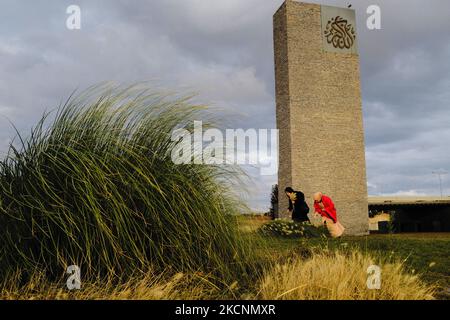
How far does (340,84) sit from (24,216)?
1387 centimetres

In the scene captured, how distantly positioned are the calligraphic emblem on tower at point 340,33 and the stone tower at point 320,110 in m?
0.03

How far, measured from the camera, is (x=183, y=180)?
11.9 feet

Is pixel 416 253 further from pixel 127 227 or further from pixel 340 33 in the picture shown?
pixel 340 33

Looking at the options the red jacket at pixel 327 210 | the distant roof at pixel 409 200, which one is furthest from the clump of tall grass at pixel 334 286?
the distant roof at pixel 409 200

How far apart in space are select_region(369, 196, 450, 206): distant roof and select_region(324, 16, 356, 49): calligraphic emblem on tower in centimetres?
754

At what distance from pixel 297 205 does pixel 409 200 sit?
33.2ft

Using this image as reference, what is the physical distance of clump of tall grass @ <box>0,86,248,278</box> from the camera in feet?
11.0

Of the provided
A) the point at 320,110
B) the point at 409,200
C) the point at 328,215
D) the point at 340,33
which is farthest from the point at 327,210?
the point at 409,200

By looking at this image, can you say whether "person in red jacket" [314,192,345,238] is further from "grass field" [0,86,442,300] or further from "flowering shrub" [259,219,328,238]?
"grass field" [0,86,442,300]

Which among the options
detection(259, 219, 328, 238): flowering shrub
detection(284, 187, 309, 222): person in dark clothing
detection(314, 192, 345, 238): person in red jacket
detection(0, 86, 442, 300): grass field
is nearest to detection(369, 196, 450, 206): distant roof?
detection(284, 187, 309, 222): person in dark clothing

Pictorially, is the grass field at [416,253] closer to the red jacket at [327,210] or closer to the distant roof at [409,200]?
the red jacket at [327,210]

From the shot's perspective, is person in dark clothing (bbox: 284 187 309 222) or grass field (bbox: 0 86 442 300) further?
person in dark clothing (bbox: 284 187 309 222)

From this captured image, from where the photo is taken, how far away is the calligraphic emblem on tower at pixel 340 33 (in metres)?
15.9

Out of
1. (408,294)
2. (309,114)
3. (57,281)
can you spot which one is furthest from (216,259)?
(309,114)
